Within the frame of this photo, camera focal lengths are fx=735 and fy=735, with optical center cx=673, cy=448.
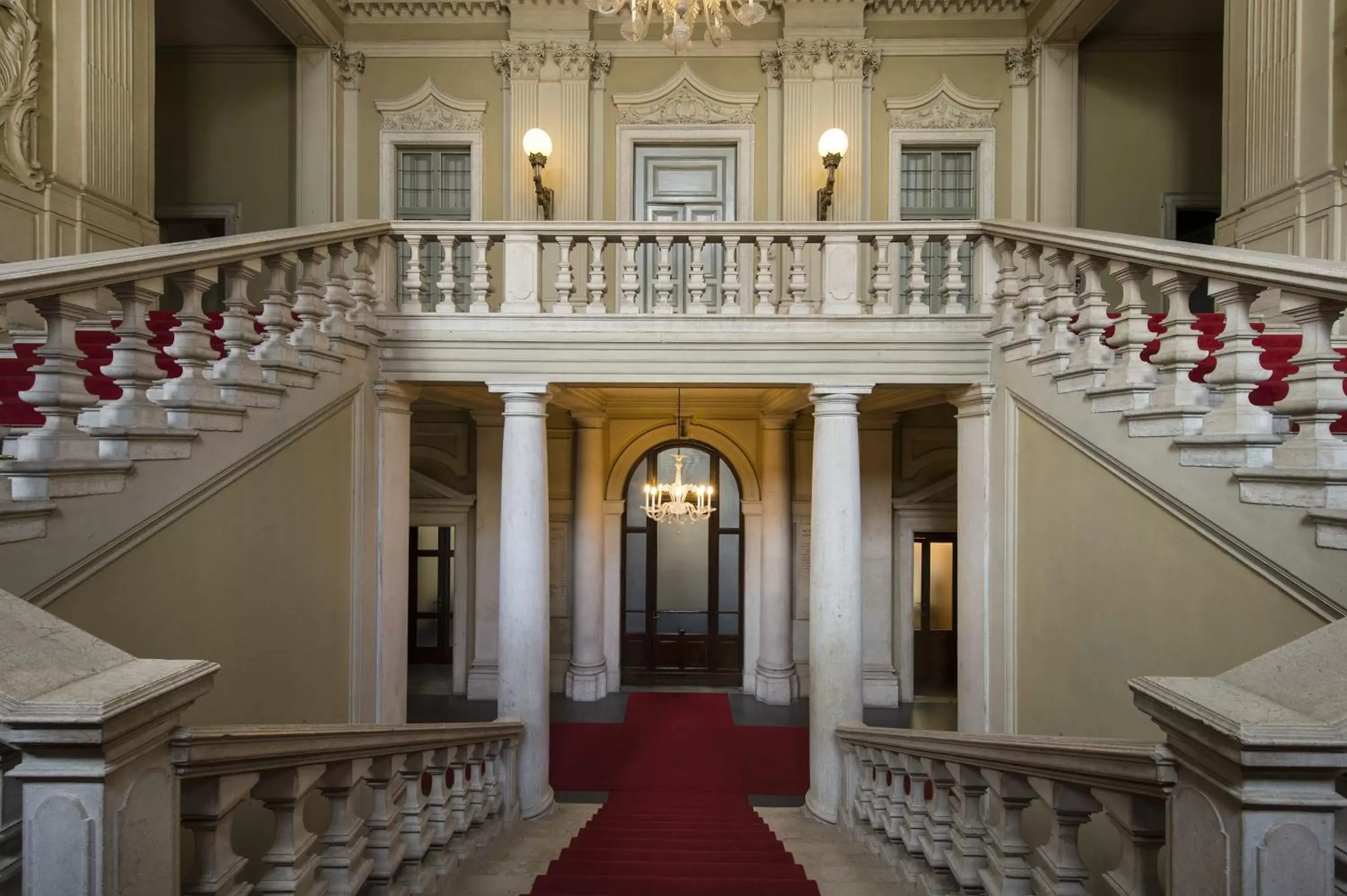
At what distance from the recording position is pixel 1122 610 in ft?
11.1

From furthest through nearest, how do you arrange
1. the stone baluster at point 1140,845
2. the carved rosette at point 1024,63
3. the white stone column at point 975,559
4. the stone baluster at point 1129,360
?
the carved rosette at point 1024,63 < the white stone column at point 975,559 < the stone baluster at point 1129,360 < the stone baluster at point 1140,845

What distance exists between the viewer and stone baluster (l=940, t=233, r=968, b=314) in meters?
5.08

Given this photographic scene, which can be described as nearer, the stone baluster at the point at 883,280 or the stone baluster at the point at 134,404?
the stone baluster at the point at 134,404

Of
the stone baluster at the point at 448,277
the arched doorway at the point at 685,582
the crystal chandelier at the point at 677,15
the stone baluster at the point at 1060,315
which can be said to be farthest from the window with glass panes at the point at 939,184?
the stone baluster at the point at 448,277

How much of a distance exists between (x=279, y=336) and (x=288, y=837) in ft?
8.78

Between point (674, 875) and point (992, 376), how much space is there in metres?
3.75

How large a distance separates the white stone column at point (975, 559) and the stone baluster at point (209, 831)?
181 inches

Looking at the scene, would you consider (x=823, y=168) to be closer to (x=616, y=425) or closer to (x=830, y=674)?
(x=616, y=425)

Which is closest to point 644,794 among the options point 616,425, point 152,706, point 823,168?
point 616,425

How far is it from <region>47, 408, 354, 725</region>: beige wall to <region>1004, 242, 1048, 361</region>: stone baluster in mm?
4355

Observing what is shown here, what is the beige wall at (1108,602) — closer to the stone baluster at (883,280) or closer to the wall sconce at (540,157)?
the stone baluster at (883,280)

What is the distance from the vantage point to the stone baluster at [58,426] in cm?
244

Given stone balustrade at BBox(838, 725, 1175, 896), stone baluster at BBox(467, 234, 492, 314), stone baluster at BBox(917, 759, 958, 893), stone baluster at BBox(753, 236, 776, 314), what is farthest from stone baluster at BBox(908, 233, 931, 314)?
stone baluster at BBox(917, 759, 958, 893)

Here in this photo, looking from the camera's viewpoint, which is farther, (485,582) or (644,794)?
(485,582)
